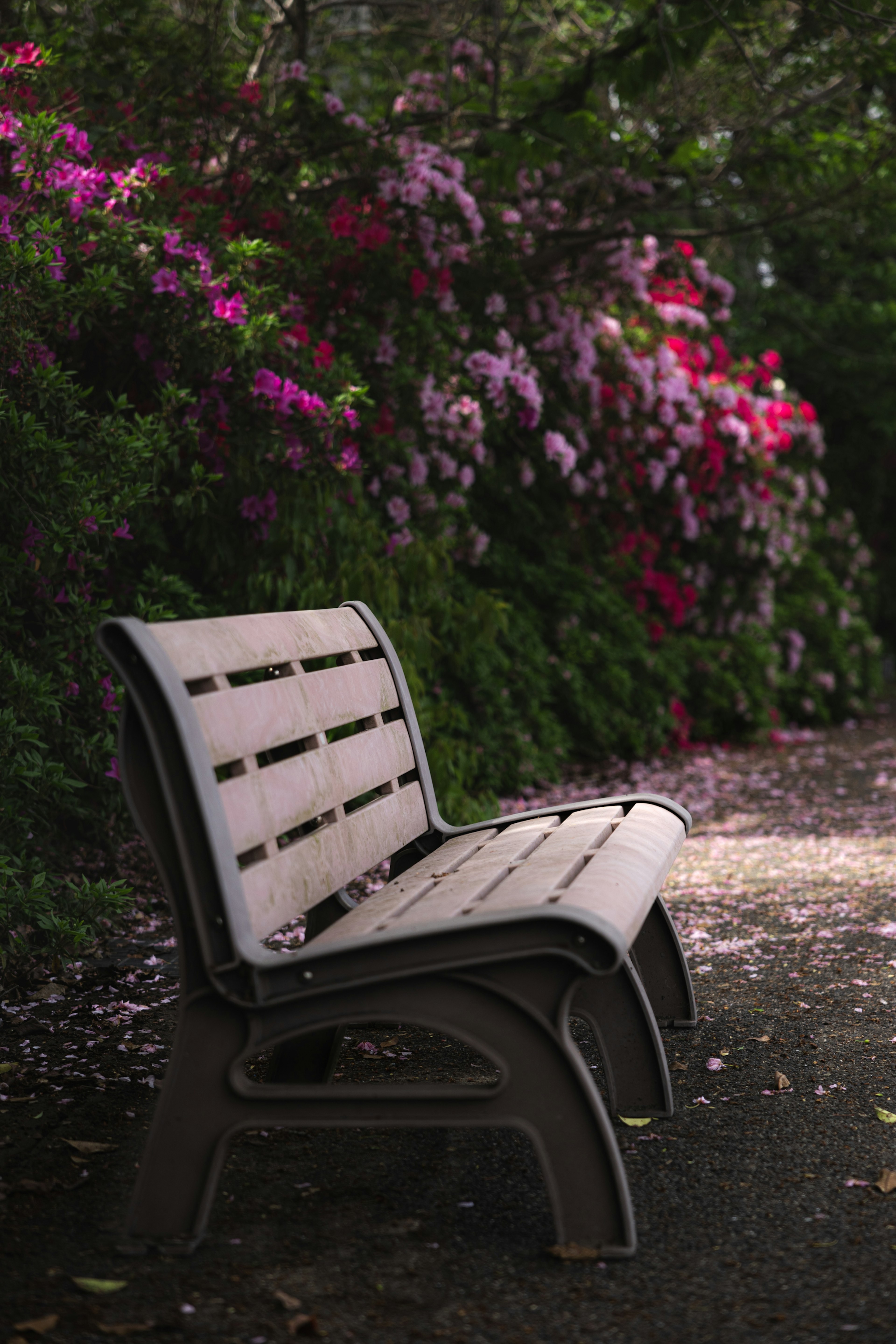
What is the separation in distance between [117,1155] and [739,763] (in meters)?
5.97

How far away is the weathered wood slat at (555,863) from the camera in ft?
6.20

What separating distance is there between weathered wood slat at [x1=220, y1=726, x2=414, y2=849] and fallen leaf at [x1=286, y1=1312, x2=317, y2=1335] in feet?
2.23

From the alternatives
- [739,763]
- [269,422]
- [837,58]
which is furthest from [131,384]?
[739,763]

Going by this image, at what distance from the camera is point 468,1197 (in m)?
2.11

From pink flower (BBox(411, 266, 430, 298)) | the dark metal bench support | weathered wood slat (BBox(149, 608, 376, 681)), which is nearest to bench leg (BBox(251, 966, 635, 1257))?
the dark metal bench support

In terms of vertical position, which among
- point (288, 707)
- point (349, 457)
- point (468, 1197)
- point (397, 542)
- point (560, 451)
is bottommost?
point (468, 1197)

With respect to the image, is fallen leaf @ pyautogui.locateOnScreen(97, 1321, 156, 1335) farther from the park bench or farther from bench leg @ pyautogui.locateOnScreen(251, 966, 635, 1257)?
bench leg @ pyautogui.locateOnScreen(251, 966, 635, 1257)

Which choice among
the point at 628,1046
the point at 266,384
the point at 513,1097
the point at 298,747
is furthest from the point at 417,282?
the point at 513,1097

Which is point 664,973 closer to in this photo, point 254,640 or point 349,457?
point 254,640

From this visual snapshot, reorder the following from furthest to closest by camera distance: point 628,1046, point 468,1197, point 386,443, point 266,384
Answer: point 386,443 → point 266,384 → point 628,1046 → point 468,1197

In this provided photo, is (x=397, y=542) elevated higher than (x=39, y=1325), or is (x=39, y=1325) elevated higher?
(x=397, y=542)

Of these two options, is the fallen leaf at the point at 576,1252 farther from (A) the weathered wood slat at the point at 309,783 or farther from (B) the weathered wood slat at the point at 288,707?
(B) the weathered wood slat at the point at 288,707

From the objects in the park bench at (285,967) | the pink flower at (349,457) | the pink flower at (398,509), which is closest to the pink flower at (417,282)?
the pink flower at (398,509)

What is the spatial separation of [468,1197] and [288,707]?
3.07 ft
